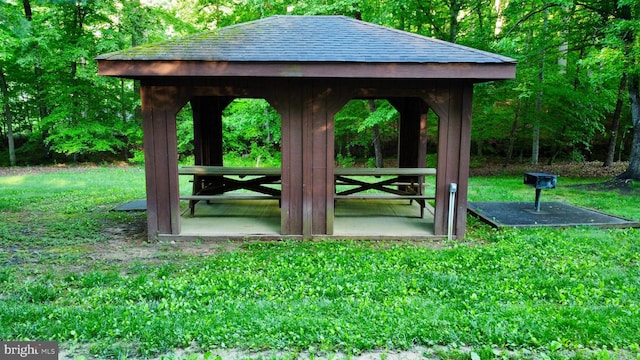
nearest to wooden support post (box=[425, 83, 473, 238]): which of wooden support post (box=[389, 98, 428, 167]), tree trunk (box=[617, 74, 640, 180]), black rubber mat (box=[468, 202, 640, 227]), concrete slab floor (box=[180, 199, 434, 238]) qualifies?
concrete slab floor (box=[180, 199, 434, 238])

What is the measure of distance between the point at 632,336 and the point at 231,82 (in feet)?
17.5

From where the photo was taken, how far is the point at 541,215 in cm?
760

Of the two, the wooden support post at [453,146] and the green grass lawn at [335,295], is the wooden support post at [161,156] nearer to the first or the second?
the green grass lawn at [335,295]

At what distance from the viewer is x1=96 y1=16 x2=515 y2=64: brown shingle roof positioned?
18.1 feet

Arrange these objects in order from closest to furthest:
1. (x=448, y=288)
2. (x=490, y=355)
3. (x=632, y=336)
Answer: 1. (x=490, y=355)
2. (x=632, y=336)
3. (x=448, y=288)

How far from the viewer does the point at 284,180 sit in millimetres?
6203

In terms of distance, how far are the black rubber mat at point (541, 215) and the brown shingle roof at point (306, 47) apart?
9.56 feet

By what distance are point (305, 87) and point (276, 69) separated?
0.67 m

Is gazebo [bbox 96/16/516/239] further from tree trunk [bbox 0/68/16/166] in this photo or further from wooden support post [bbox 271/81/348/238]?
tree trunk [bbox 0/68/16/166]

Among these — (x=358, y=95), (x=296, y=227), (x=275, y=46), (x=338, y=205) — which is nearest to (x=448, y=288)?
(x=296, y=227)

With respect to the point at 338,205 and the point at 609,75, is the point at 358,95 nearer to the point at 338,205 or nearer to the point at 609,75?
the point at 338,205

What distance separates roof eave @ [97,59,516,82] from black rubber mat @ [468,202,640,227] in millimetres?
2876

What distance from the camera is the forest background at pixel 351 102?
1291 cm

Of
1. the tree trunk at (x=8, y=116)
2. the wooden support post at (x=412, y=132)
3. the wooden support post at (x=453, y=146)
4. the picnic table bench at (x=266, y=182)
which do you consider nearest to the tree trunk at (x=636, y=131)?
the wooden support post at (x=412, y=132)
